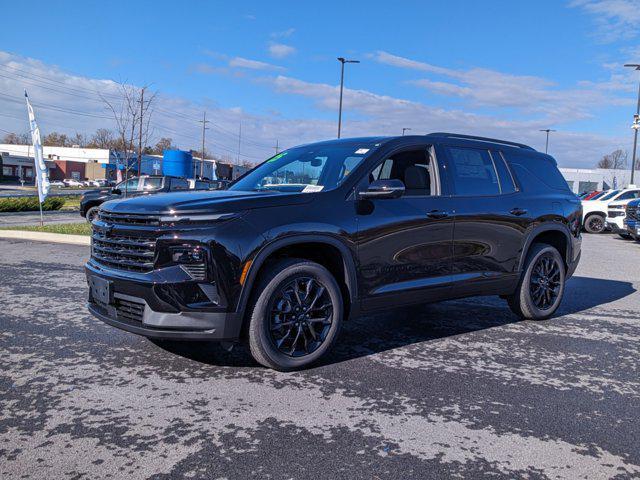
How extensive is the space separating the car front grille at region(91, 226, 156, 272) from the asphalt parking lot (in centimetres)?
79

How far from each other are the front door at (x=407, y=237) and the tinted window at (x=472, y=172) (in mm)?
233

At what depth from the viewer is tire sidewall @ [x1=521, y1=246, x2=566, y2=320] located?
5965 millimetres

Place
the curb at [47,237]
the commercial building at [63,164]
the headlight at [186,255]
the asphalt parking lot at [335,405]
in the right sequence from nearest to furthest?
the asphalt parking lot at [335,405], the headlight at [186,255], the curb at [47,237], the commercial building at [63,164]

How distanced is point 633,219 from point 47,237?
626 inches

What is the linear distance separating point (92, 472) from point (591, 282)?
28.1 feet

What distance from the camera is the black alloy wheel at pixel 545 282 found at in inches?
241

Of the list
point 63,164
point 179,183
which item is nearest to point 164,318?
point 179,183

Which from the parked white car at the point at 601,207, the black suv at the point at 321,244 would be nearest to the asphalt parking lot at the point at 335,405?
the black suv at the point at 321,244

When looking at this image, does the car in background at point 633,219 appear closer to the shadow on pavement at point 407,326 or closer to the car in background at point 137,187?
the shadow on pavement at point 407,326

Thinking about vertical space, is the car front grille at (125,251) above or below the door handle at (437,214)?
below

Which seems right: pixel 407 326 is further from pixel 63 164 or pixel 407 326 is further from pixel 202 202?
pixel 63 164

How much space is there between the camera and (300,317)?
4160 millimetres

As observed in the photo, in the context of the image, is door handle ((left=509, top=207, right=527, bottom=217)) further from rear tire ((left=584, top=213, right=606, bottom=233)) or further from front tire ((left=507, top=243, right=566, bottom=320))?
rear tire ((left=584, top=213, right=606, bottom=233))

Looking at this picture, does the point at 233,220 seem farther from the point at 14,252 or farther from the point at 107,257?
the point at 14,252
